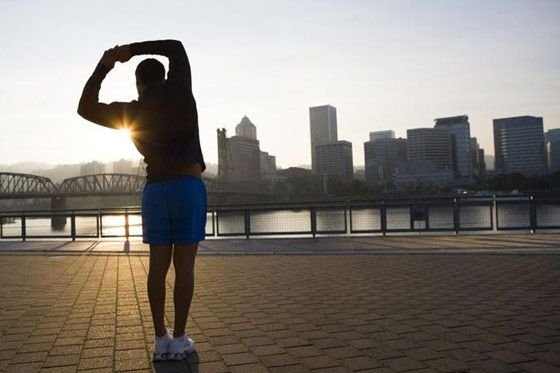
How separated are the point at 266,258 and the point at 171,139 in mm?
6608

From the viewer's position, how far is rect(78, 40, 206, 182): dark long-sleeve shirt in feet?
10.7

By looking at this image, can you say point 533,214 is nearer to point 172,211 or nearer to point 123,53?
point 172,211

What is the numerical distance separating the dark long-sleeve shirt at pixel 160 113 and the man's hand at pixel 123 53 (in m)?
0.03

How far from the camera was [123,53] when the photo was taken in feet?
10.6

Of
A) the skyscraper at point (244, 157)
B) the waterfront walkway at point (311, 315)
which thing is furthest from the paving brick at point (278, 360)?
the skyscraper at point (244, 157)

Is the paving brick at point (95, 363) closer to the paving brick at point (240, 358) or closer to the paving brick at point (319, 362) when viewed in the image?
the paving brick at point (240, 358)

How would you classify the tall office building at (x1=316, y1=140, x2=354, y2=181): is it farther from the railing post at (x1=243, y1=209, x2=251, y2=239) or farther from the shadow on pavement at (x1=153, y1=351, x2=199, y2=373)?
the shadow on pavement at (x1=153, y1=351, x2=199, y2=373)

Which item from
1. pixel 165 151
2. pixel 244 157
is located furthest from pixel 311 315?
pixel 244 157

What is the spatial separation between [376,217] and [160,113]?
459 inches

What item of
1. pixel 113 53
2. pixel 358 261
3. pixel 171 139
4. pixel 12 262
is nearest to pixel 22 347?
pixel 171 139

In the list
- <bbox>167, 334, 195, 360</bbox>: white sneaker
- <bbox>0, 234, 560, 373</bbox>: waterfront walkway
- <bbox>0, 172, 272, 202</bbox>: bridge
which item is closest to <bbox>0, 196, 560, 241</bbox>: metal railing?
<bbox>0, 234, 560, 373</bbox>: waterfront walkway

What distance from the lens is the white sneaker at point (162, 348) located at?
335 centimetres

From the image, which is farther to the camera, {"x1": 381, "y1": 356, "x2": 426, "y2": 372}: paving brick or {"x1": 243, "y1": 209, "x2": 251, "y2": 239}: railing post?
{"x1": 243, "y1": 209, "x2": 251, "y2": 239}: railing post

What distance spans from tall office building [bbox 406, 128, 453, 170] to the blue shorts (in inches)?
7261
